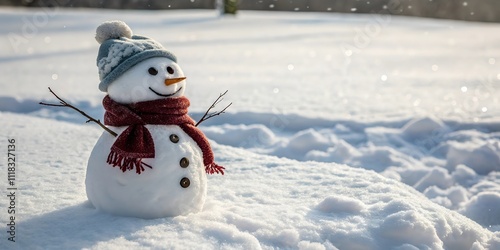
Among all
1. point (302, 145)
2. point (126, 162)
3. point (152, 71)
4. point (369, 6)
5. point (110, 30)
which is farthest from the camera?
point (369, 6)

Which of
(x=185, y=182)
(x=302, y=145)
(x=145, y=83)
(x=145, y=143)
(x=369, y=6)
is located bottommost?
(x=369, y=6)

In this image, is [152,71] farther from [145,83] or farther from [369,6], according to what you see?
[369,6]

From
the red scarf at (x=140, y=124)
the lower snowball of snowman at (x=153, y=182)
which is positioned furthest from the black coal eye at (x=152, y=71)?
the lower snowball of snowman at (x=153, y=182)

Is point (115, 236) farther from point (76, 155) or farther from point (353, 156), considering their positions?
point (353, 156)

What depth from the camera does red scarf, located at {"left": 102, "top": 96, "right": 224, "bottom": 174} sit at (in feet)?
8.20

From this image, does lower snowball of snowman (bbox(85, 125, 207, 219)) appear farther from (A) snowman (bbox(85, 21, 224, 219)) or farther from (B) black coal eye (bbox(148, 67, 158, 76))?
(B) black coal eye (bbox(148, 67, 158, 76))

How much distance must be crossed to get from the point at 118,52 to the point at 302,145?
7.79 ft

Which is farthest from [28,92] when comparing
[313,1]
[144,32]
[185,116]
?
[313,1]

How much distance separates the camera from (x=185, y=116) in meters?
2.73

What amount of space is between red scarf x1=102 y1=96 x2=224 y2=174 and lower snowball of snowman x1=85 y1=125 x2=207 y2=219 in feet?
0.13

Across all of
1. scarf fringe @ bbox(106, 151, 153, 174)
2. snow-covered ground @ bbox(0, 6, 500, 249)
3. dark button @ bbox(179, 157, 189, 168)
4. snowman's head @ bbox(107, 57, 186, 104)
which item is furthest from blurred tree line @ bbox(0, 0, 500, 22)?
scarf fringe @ bbox(106, 151, 153, 174)

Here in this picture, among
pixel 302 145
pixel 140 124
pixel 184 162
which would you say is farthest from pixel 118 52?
pixel 302 145

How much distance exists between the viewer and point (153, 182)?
2527 mm

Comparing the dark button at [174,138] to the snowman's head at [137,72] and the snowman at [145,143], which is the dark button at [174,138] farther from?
the snowman's head at [137,72]
